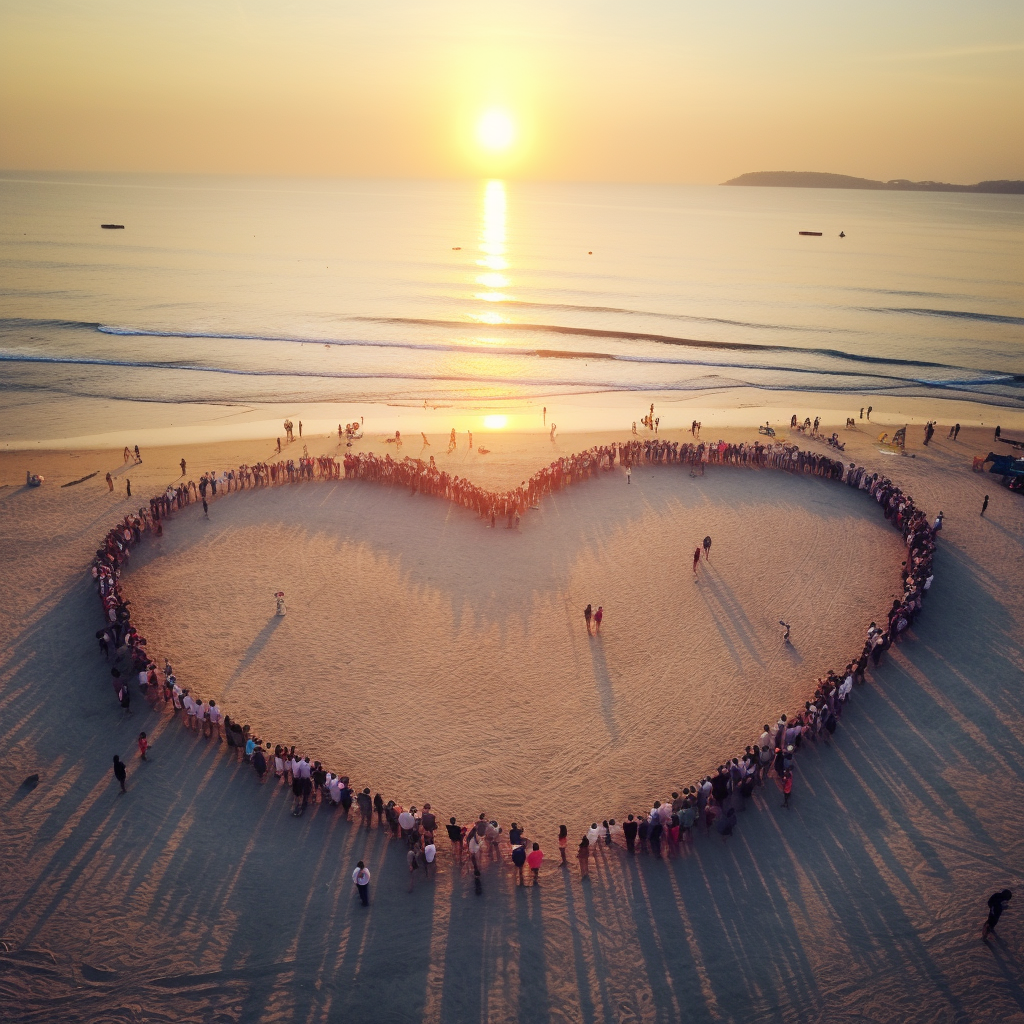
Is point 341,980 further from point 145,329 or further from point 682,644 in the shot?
point 145,329

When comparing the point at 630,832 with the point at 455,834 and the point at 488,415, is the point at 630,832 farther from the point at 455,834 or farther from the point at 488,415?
the point at 488,415

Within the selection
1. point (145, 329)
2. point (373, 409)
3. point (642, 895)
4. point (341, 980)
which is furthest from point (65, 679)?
point (145, 329)

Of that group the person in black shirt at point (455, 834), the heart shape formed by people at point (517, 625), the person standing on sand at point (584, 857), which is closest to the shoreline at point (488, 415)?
the heart shape formed by people at point (517, 625)

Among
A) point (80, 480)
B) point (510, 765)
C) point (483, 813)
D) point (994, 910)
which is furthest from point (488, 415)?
point (994, 910)

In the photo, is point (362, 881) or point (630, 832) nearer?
point (362, 881)

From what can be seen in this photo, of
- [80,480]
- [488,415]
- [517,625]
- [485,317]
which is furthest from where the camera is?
[485,317]

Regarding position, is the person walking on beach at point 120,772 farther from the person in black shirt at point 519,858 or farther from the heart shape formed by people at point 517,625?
the person in black shirt at point 519,858

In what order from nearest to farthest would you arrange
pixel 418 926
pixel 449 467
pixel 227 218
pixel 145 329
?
pixel 418 926 < pixel 449 467 < pixel 145 329 < pixel 227 218
